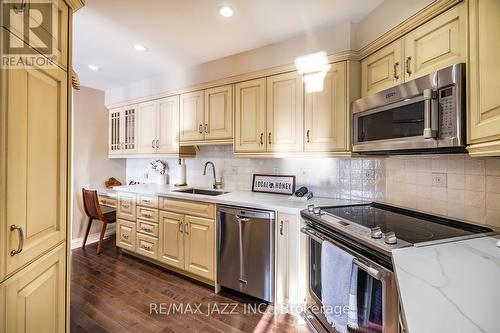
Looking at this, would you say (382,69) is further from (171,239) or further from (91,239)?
(91,239)

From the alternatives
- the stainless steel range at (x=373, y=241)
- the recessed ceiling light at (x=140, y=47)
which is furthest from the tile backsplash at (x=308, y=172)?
the recessed ceiling light at (x=140, y=47)

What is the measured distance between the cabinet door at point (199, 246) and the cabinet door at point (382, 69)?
182 cm

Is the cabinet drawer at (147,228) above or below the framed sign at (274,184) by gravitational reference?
below

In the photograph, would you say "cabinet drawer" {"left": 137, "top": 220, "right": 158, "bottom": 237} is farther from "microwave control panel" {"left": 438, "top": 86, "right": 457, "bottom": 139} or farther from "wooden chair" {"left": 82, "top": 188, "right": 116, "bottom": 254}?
"microwave control panel" {"left": 438, "top": 86, "right": 457, "bottom": 139}

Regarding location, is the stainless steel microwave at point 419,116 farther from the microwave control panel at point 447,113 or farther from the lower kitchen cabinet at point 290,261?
the lower kitchen cabinet at point 290,261

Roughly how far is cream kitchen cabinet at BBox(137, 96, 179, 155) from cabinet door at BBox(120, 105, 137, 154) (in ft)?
0.48

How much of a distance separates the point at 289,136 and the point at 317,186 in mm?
630

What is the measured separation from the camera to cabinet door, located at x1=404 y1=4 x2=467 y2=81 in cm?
119

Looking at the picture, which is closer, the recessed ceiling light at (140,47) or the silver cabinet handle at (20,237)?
the silver cabinet handle at (20,237)

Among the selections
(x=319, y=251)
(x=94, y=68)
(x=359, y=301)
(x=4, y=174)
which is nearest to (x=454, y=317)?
(x=359, y=301)

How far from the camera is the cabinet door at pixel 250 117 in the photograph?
236cm

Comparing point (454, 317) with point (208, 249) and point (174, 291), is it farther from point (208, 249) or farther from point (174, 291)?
point (174, 291)

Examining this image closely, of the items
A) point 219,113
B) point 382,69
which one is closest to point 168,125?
point 219,113

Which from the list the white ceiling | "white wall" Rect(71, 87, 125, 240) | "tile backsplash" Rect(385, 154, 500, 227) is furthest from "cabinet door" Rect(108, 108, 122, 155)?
"tile backsplash" Rect(385, 154, 500, 227)
